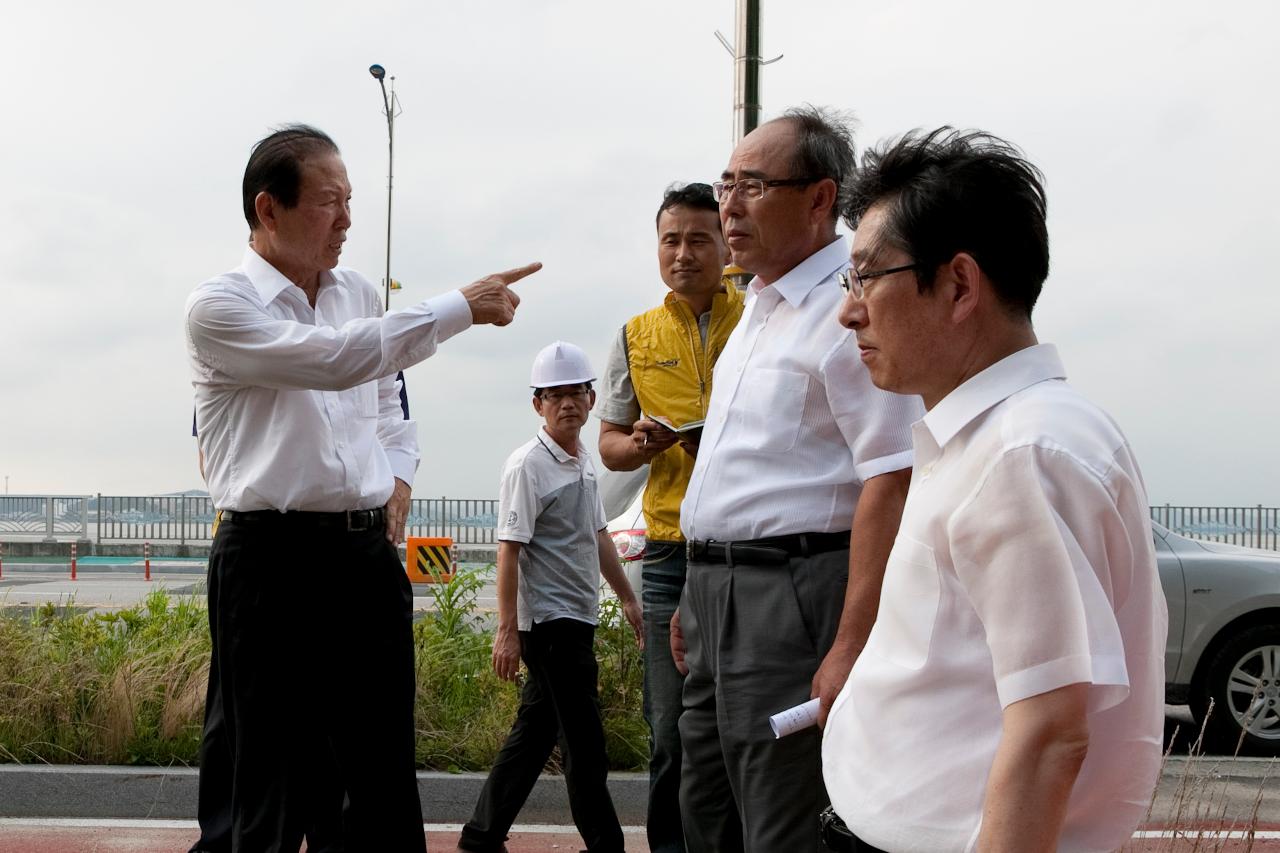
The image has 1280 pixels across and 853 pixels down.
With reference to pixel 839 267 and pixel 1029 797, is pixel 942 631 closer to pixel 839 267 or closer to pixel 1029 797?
pixel 1029 797

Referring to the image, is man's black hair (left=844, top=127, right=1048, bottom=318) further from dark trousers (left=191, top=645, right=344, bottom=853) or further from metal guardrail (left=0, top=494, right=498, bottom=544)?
metal guardrail (left=0, top=494, right=498, bottom=544)

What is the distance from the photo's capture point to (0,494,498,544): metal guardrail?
31.8m

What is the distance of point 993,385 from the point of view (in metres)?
1.79

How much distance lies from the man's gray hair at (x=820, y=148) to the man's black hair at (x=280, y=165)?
152 cm

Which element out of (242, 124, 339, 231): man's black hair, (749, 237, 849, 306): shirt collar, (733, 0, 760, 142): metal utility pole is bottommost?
(749, 237, 849, 306): shirt collar

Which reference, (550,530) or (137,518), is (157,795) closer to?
(550,530)

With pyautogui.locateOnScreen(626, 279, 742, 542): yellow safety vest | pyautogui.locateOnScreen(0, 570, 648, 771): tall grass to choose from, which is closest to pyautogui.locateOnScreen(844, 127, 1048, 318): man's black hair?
pyautogui.locateOnScreen(626, 279, 742, 542): yellow safety vest

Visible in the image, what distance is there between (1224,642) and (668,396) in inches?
215

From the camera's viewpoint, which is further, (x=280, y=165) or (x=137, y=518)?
(x=137, y=518)

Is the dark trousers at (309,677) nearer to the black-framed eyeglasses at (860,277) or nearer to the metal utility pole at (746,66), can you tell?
the black-framed eyeglasses at (860,277)

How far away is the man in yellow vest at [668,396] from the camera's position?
4180 mm

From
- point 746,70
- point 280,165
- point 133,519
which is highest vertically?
point 746,70

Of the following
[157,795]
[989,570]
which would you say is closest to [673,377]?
[989,570]

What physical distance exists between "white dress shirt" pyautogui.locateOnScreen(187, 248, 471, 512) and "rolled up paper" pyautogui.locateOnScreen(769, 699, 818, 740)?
1738 millimetres
